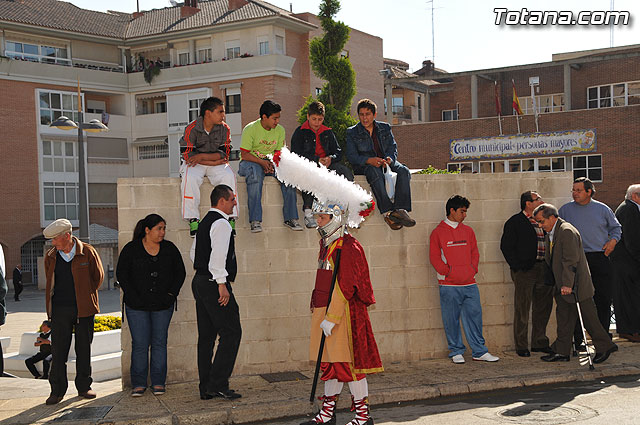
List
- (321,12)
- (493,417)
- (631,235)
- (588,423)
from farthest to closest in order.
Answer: (321,12)
(631,235)
(493,417)
(588,423)

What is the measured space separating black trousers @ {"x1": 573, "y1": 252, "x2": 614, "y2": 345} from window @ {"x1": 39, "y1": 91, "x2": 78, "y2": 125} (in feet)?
139

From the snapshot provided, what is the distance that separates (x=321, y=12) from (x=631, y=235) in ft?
95.4

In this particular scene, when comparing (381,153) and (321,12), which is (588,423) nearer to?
(381,153)

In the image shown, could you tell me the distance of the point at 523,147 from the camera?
1583 inches

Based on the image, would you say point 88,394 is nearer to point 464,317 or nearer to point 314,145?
point 314,145

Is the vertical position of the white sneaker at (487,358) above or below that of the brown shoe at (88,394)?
below

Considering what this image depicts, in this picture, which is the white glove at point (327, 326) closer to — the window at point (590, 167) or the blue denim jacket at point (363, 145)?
the blue denim jacket at point (363, 145)

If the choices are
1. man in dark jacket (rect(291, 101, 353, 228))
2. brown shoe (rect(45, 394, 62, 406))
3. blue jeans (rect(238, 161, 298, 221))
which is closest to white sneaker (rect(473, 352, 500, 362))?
man in dark jacket (rect(291, 101, 353, 228))

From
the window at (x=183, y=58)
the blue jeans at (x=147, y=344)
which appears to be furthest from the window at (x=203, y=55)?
the blue jeans at (x=147, y=344)

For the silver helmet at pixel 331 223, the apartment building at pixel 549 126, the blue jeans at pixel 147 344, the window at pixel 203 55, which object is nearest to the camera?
the silver helmet at pixel 331 223

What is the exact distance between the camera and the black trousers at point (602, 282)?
1010 cm

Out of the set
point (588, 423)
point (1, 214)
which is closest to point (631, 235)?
point (588, 423)

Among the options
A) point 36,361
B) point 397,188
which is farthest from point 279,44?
point 397,188

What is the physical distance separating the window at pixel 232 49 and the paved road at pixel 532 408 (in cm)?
4274
